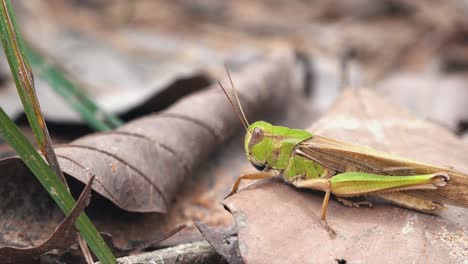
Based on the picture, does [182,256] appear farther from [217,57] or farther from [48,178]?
[217,57]

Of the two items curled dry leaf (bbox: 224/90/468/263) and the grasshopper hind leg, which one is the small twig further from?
the grasshopper hind leg

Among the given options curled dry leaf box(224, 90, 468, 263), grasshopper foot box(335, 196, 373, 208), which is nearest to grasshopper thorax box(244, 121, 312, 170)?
curled dry leaf box(224, 90, 468, 263)

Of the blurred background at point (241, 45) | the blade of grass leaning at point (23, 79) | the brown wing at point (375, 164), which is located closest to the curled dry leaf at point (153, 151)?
the blade of grass leaning at point (23, 79)

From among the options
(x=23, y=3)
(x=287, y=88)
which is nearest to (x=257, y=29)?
(x=23, y=3)

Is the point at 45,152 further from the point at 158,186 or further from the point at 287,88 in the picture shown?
the point at 287,88

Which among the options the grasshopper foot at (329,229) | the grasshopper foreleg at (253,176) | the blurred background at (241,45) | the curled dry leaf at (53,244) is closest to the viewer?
the curled dry leaf at (53,244)

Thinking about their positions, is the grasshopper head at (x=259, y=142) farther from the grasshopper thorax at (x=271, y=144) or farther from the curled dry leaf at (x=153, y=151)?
the curled dry leaf at (x=153, y=151)
